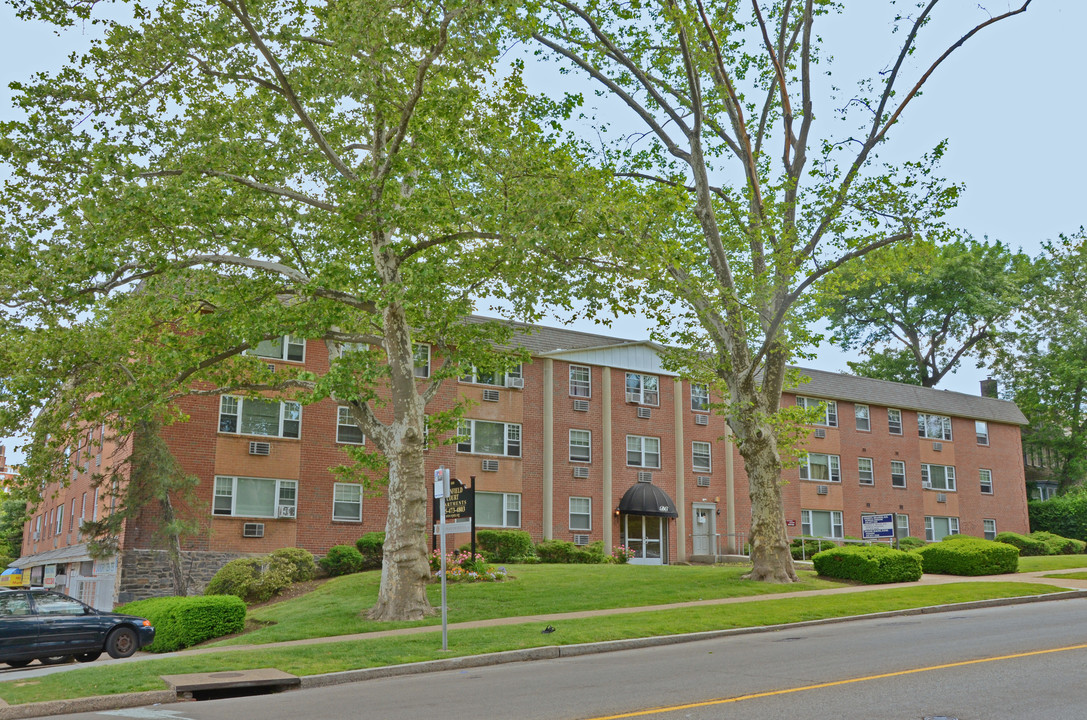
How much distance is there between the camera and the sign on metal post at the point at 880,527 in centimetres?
2497

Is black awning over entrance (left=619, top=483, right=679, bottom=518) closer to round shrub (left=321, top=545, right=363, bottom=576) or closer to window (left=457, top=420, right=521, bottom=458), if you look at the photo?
window (left=457, top=420, right=521, bottom=458)

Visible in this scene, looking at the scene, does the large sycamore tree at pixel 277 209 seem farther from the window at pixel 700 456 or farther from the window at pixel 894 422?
the window at pixel 894 422

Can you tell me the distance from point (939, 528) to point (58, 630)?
132ft

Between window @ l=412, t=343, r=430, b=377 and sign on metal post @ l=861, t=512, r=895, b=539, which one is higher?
window @ l=412, t=343, r=430, b=377

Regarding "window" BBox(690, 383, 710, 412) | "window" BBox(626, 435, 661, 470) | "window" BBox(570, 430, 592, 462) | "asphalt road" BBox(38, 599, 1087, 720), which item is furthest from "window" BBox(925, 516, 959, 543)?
"asphalt road" BBox(38, 599, 1087, 720)

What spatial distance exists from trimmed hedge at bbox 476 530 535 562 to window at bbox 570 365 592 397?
6.93m

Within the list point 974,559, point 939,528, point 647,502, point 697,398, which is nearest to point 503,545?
point 647,502

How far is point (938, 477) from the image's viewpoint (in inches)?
1785

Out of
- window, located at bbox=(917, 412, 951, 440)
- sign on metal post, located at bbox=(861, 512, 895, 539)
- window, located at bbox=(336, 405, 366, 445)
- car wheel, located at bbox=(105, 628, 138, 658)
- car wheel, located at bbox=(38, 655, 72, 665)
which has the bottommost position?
car wheel, located at bbox=(38, 655, 72, 665)

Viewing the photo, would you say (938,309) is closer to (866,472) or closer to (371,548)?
(866,472)

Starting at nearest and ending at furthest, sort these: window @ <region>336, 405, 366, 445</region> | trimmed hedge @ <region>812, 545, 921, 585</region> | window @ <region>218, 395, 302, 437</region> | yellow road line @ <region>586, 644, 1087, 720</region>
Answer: yellow road line @ <region>586, 644, 1087, 720</region> < trimmed hedge @ <region>812, 545, 921, 585</region> < window @ <region>218, 395, 302, 437</region> < window @ <region>336, 405, 366, 445</region>

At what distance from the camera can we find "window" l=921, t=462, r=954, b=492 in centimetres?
4481

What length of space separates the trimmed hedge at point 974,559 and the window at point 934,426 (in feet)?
61.0

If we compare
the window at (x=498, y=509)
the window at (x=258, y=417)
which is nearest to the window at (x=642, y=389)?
the window at (x=498, y=509)
